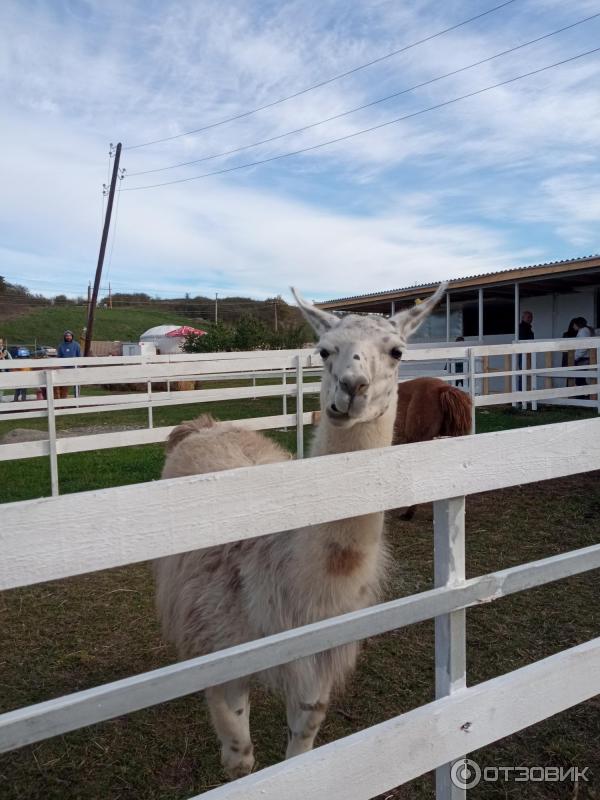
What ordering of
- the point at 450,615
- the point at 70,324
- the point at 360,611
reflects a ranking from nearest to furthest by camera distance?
1. the point at 360,611
2. the point at 450,615
3. the point at 70,324

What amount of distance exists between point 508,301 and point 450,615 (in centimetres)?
1733

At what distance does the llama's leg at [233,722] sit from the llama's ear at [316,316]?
1679mm

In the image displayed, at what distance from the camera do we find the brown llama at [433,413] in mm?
6238

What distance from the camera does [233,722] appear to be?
224cm

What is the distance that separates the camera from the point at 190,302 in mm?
69250

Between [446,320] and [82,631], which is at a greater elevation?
[446,320]

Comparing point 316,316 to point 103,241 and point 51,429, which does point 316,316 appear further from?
point 103,241

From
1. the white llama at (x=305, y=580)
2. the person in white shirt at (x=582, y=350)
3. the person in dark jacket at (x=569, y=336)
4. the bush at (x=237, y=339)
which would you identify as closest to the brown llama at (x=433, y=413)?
the white llama at (x=305, y=580)

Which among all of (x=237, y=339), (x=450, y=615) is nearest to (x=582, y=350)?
(x=450, y=615)

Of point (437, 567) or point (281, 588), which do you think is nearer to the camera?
point (437, 567)

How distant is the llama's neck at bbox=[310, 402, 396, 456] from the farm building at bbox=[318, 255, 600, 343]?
11.3m

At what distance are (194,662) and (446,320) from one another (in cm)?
1803

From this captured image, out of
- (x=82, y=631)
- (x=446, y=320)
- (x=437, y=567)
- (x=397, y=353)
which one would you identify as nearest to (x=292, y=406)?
(x=446, y=320)

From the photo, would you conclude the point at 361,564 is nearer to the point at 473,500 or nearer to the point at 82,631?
the point at 82,631
